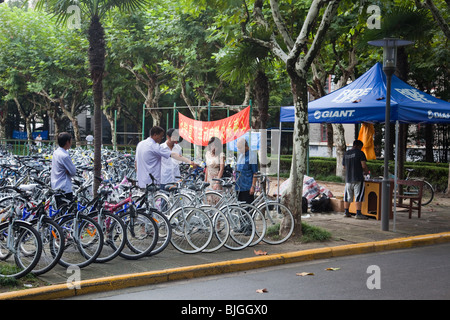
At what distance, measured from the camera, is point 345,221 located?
464 inches

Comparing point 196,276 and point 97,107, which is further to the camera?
point 97,107

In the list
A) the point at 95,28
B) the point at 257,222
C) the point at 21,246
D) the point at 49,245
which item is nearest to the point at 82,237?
the point at 49,245

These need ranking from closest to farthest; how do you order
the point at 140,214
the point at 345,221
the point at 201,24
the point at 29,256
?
the point at 29,256 < the point at 140,214 < the point at 345,221 < the point at 201,24

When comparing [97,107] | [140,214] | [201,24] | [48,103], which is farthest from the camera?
[48,103]

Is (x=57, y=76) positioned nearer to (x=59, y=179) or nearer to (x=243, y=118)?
(x=243, y=118)

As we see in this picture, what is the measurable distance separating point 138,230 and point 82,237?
0.91 m

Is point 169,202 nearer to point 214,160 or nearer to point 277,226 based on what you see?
point 214,160

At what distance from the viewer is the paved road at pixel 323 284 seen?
614 centimetres

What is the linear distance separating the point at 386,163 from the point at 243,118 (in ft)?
10.8

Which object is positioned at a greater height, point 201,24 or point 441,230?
point 201,24

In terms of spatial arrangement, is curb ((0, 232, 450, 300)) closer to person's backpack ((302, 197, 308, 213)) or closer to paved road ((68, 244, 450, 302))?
paved road ((68, 244, 450, 302))

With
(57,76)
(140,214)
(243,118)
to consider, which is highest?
(57,76)

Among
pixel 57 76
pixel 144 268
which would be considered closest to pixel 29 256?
pixel 144 268

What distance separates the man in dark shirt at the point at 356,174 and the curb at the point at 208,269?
2.18 metres
